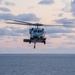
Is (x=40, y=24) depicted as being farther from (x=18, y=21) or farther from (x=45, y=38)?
(x=18, y=21)

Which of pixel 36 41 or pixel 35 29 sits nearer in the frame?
pixel 36 41

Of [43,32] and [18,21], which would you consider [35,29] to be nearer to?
[43,32]

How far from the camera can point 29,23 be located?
9244 cm

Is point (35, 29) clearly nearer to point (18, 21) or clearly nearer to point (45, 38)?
point (45, 38)

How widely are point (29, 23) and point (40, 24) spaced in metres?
6.08

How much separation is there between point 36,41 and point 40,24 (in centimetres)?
572

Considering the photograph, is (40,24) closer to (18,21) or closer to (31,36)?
(31,36)

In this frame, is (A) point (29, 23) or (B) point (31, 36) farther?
(B) point (31, 36)

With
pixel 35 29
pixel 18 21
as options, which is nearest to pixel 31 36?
pixel 35 29

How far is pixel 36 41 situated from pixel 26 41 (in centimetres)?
281

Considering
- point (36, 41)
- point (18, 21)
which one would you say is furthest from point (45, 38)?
point (18, 21)

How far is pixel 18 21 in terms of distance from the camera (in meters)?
88.9

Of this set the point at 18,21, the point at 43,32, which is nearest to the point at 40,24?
the point at 43,32

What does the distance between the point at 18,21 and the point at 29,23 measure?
4382 millimetres
